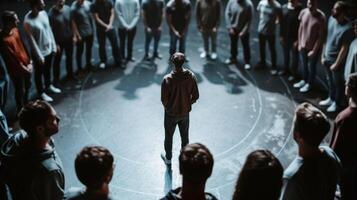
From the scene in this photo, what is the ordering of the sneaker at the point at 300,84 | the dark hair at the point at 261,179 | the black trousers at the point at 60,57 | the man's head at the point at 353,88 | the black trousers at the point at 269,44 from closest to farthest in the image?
1. the dark hair at the point at 261,179
2. the man's head at the point at 353,88
3. the black trousers at the point at 60,57
4. the sneaker at the point at 300,84
5. the black trousers at the point at 269,44

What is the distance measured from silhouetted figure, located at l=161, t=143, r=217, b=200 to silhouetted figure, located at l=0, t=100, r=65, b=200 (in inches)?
44.1

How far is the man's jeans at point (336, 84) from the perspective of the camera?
25.3 ft

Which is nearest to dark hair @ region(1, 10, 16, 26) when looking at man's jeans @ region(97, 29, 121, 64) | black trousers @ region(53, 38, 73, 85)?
black trousers @ region(53, 38, 73, 85)

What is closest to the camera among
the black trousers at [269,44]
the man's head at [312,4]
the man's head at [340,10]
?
the man's head at [340,10]

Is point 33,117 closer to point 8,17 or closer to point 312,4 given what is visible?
point 8,17

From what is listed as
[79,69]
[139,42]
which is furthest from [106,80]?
[139,42]

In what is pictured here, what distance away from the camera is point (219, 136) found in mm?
7418

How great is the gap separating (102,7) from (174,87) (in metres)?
4.02

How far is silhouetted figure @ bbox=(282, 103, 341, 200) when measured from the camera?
151 inches

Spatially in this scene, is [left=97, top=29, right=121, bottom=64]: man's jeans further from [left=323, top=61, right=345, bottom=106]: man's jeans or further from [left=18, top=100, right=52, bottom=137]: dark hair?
[left=18, top=100, right=52, bottom=137]: dark hair

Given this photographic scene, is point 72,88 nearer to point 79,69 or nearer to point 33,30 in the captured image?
point 79,69

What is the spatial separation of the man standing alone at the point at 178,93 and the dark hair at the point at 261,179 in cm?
252

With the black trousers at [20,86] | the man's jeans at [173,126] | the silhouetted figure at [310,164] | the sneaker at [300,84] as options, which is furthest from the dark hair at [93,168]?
the sneaker at [300,84]

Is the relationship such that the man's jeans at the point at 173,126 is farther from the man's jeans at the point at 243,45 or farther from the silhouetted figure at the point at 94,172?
the man's jeans at the point at 243,45
